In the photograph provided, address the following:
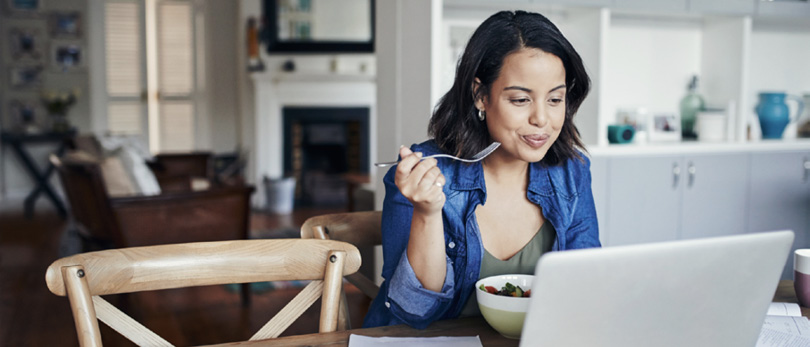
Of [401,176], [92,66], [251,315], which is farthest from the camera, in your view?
[92,66]

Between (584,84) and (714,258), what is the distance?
2.06 ft

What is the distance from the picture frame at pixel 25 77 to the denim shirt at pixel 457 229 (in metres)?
6.88

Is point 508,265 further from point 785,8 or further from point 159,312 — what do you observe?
point 785,8

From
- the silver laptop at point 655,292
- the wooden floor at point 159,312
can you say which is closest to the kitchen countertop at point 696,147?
the wooden floor at point 159,312

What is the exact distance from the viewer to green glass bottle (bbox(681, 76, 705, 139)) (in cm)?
350

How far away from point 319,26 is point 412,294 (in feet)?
18.8

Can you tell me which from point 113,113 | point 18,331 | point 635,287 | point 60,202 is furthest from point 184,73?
point 635,287

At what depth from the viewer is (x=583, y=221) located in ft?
4.44

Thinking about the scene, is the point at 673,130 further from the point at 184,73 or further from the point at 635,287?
the point at 184,73

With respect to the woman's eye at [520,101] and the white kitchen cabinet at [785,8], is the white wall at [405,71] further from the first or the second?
the white kitchen cabinet at [785,8]

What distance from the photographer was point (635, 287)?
2.27 ft

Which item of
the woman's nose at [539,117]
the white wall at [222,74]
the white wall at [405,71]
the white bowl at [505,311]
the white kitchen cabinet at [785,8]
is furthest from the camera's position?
the white wall at [222,74]

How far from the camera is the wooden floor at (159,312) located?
3.01 metres

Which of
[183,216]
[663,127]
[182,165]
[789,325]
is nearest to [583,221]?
[789,325]
